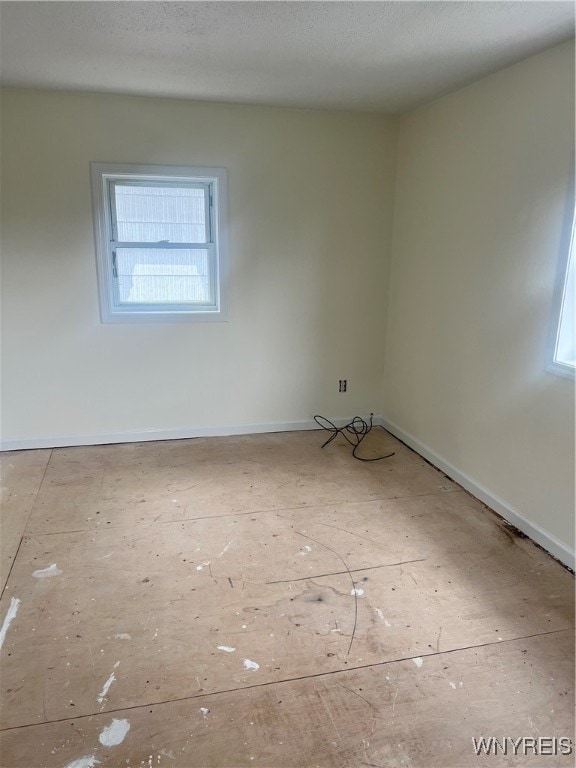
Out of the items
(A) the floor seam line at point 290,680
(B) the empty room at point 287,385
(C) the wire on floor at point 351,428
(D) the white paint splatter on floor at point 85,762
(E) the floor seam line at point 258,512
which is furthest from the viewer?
(C) the wire on floor at point 351,428

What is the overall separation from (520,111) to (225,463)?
267cm

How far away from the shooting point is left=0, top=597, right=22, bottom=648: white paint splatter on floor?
1.91 m

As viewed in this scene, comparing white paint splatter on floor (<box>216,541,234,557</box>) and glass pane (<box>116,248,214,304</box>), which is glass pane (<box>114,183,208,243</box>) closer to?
glass pane (<box>116,248,214,304</box>)

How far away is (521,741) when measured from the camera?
1.52 metres

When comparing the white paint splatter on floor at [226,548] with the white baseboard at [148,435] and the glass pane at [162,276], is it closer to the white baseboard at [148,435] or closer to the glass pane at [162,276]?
the white baseboard at [148,435]

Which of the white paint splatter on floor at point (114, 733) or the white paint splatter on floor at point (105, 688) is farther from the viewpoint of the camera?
the white paint splatter on floor at point (105, 688)

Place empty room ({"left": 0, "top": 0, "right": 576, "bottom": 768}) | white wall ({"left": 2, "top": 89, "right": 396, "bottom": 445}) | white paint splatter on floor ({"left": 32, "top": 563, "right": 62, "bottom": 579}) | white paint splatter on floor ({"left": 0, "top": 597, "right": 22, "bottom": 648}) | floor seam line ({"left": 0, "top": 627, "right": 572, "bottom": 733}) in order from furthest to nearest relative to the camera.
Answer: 1. white wall ({"left": 2, "top": 89, "right": 396, "bottom": 445})
2. white paint splatter on floor ({"left": 32, "top": 563, "right": 62, "bottom": 579})
3. white paint splatter on floor ({"left": 0, "top": 597, "right": 22, "bottom": 648})
4. empty room ({"left": 0, "top": 0, "right": 576, "bottom": 768})
5. floor seam line ({"left": 0, "top": 627, "right": 572, "bottom": 733})

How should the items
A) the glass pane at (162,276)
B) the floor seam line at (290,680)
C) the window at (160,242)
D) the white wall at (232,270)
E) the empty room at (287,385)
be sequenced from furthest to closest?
the glass pane at (162,276) → the window at (160,242) → the white wall at (232,270) → the empty room at (287,385) → the floor seam line at (290,680)

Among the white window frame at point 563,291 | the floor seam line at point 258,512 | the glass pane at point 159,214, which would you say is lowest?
the floor seam line at point 258,512

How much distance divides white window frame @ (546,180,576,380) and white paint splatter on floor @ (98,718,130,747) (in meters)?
2.22

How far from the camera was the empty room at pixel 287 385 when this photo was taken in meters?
1.69

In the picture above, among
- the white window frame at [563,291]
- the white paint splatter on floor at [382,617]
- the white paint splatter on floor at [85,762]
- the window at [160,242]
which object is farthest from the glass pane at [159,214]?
the white paint splatter on floor at [85,762]

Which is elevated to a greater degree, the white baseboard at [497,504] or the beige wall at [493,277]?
the beige wall at [493,277]

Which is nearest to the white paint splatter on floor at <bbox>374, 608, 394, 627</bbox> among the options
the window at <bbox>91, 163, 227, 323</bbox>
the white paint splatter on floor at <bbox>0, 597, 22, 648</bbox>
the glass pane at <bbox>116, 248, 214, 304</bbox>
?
the white paint splatter on floor at <bbox>0, 597, 22, 648</bbox>
